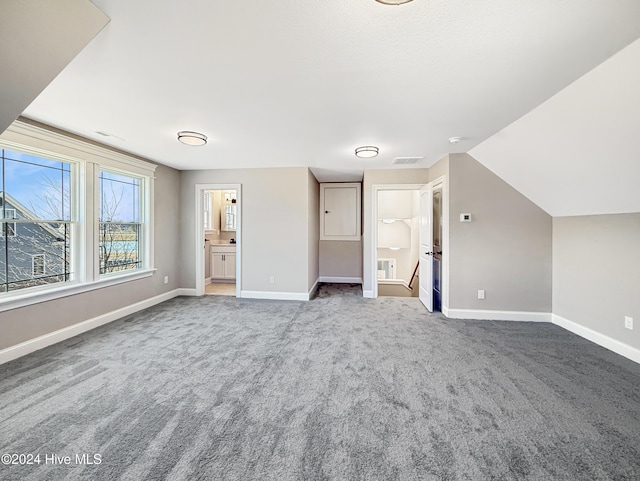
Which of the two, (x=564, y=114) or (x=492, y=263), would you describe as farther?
(x=492, y=263)

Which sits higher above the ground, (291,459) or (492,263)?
(492,263)

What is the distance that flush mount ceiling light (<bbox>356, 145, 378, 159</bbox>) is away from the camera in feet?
11.7

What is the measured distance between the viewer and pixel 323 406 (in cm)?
190

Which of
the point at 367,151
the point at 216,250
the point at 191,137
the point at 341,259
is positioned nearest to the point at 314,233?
the point at 341,259

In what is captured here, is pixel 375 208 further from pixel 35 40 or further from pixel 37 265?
pixel 37 265

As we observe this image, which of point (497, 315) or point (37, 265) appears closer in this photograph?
point (37, 265)

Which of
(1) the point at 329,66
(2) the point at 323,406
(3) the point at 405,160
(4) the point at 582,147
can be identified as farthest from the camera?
(3) the point at 405,160

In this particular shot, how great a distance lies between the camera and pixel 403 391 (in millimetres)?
2086

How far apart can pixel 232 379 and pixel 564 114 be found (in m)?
3.68

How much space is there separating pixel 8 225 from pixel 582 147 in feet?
18.3

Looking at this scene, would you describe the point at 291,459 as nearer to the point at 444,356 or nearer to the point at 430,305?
the point at 444,356

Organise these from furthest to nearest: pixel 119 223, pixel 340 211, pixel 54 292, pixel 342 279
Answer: pixel 342 279, pixel 340 211, pixel 119 223, pixel 54 292

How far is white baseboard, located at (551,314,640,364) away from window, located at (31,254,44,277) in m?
6.31

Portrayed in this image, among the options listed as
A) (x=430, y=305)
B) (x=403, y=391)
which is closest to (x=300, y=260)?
(x=430, y=305)
